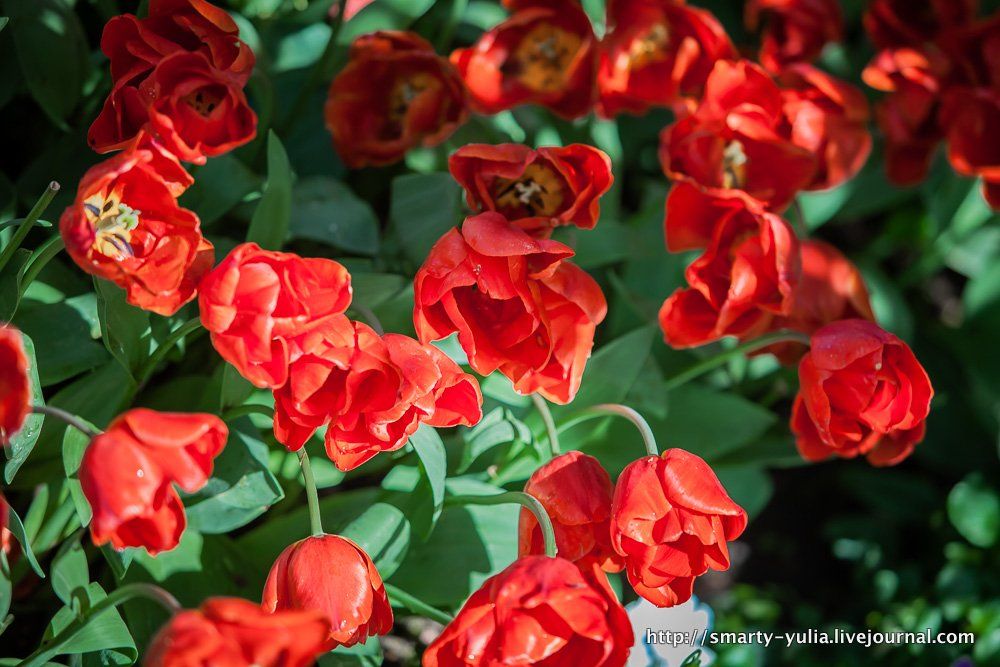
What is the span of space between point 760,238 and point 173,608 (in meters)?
0.54

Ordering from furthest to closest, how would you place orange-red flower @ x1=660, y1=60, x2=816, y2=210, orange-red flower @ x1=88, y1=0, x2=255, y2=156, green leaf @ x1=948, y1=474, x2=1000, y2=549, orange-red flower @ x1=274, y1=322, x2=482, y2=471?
green leaf @ x1=948, y1=474, x2=1000, y2=549, orange-red flower @ x1=660, y1=60, x2=816, y2=210, orange-red flower @ x1=88, y1=0, x2=255, y2=156, orange-red flower @ x1=274, y1=322, x2=482, y2=471

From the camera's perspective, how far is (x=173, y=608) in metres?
0.56

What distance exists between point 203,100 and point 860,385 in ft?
1.96

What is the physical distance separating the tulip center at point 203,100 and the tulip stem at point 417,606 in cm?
43

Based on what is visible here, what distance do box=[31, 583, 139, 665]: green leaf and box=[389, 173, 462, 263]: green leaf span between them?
1.40 ft

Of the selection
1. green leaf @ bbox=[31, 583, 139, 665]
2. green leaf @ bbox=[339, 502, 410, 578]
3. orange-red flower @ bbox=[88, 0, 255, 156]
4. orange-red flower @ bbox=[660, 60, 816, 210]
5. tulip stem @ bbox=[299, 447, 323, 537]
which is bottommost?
green leaf @ bbox=[339, 502, 410, 578]

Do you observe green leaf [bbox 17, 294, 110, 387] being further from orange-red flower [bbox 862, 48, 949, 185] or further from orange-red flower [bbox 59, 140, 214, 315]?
orange-red flower [bbox 862, 48, 949, 185]

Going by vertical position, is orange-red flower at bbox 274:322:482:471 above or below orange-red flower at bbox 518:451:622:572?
above

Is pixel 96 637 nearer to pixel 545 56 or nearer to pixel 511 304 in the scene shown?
pixel 511 304

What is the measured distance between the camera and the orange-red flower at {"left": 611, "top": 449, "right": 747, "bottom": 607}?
649mm

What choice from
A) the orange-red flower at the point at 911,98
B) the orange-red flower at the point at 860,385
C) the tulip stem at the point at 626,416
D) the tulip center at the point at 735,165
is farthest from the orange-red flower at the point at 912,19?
the tulip stem at the point at 626,416

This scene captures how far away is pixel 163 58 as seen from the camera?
73 cm

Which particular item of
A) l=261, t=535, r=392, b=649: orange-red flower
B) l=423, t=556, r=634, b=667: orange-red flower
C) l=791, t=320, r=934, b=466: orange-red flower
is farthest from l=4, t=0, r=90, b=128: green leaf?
l=791, t=320, r=934, b=466: orange-red flower

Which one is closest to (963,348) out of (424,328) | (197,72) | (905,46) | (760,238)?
(905,46)
